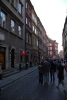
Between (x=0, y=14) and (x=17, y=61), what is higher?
(x=0, y=14)

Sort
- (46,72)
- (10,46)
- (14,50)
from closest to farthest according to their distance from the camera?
(46,72), (10,46), (14,50)

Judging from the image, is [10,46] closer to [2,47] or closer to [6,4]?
[2,47]

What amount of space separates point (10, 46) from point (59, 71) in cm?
960

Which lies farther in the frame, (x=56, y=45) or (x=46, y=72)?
(x=56, y=45)

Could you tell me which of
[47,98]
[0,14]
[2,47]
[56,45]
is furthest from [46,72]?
[56,45]

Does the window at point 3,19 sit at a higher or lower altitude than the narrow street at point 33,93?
higher

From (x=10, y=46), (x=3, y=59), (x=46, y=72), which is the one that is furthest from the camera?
(x=10, y=46)

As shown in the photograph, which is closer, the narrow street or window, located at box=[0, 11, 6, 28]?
the narrow street

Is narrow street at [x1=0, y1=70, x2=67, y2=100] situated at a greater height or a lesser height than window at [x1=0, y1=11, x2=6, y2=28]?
lesser

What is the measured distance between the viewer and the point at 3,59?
1584 centimetres

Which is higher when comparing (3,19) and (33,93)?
(3,19)

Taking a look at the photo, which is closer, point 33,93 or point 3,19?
point 33,93

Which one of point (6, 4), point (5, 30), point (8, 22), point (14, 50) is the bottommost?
point (14, 50)

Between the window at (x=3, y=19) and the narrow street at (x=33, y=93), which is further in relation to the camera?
the window at (x=3, y=19)
